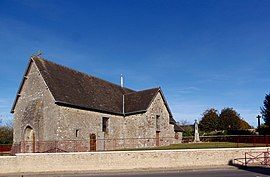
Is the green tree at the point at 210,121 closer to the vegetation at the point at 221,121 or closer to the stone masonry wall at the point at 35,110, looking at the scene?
the vegetation at the point at 221,121

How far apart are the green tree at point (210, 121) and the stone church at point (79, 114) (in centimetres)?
3303

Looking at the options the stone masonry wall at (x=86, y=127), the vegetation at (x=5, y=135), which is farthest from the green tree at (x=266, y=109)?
the vegetation at (x=5, y=135)

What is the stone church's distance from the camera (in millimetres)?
29641

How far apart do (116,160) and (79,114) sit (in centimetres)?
853

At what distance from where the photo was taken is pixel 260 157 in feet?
85.2

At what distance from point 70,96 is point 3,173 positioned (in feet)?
33.5

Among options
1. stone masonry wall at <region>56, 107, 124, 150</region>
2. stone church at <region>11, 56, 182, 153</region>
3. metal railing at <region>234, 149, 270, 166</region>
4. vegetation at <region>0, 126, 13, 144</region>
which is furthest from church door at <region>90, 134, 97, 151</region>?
vegetation at <region>0, 126, 13, 144</region>

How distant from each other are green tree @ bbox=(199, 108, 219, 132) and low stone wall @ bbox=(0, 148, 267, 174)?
46.9 meters

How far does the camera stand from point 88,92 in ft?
116

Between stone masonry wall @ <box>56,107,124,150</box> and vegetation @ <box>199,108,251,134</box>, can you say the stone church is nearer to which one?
stone masonry wall @ <box>56,107,124,150</box>

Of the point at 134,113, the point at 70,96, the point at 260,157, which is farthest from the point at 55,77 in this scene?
the point at 260,157

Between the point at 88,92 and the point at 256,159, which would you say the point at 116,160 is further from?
the point at 88,92

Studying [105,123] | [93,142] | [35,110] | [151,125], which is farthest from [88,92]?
[151,125]

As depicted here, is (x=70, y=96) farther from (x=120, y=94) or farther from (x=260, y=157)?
(x=260, y=157)
